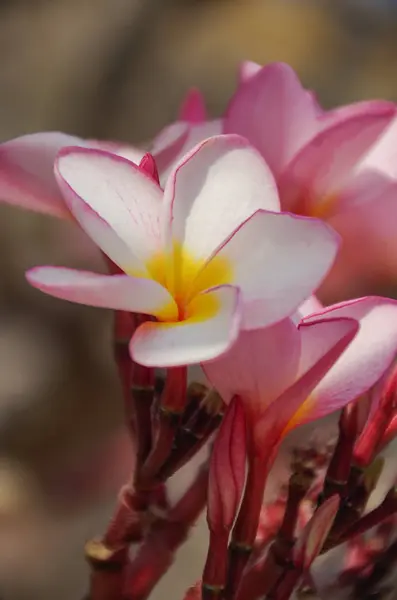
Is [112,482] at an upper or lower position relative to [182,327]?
lower

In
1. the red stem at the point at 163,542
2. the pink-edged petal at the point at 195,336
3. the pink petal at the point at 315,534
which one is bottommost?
the red stem at the point at 163,542

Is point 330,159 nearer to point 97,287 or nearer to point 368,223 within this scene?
point 368,223

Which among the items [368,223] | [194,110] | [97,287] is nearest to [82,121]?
[194,110]

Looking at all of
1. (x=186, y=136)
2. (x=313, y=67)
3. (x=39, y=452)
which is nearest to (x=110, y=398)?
(x=39, y=452)

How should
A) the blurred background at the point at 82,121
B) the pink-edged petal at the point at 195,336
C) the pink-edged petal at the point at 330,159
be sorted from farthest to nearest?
the blurred background at the point at 82,121, the pink-edged petal at the point at 330,159, the pink-edged petal at the point at 195,336

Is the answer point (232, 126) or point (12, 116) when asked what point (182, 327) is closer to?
point (232, 126)

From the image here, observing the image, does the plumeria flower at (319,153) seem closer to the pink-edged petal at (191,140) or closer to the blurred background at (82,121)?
the pink-edged petal at (191,140)

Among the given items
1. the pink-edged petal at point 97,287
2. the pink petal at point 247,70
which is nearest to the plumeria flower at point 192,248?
the pink-edged petal at point 97,287
